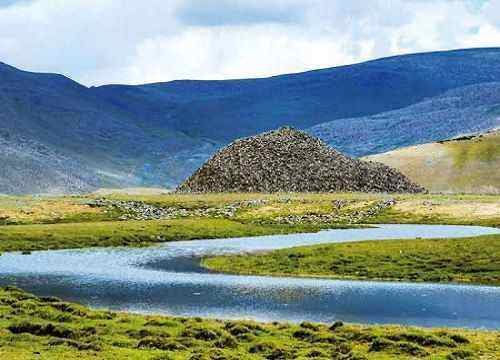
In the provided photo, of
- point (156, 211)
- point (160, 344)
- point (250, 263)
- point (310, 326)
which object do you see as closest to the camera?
point (160, 344)

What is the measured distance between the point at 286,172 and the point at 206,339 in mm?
125620

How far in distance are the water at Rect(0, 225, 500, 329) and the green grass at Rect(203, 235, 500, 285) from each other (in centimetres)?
323

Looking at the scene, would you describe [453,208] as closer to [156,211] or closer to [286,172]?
[156,211]

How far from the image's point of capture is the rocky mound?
557ft

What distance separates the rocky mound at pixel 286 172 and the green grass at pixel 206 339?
4640 inches

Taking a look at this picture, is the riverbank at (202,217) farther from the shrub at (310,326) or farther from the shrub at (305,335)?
the shrub at (305,335)

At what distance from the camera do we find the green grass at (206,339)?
42344mm

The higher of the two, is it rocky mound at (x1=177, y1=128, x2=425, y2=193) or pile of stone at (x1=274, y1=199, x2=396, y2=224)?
rocky mound at (x1=177, y1=128, x2=425, y2=193)

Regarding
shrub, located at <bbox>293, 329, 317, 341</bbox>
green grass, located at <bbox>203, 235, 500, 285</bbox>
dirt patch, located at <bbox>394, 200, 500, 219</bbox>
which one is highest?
dirt patch, located at <bbox>394, 200, 500, 219</bbox>

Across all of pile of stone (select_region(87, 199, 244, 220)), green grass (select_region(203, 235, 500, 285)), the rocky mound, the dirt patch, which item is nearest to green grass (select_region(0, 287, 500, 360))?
green grass (select_region(203, 235, 500, 285))

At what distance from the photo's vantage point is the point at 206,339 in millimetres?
45969

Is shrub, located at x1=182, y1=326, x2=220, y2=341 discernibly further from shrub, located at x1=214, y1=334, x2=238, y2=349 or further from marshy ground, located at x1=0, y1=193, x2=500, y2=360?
shrub, located at x1=214, y1=334, x2=238, y2=349

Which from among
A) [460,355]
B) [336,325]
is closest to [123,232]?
[336,325]

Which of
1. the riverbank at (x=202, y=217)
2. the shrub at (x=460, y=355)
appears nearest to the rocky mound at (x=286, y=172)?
the riverbank at (x=202, y=217)
